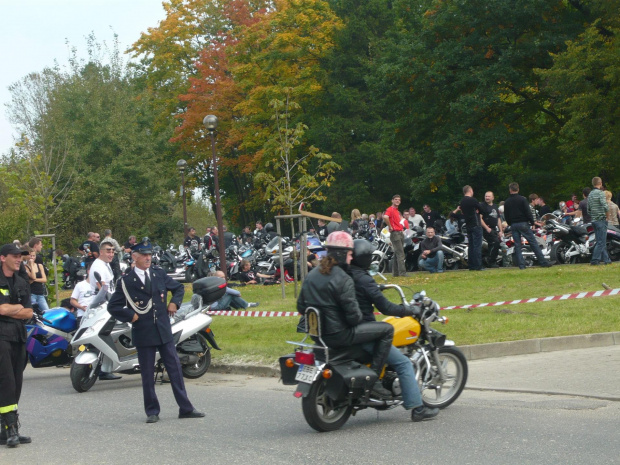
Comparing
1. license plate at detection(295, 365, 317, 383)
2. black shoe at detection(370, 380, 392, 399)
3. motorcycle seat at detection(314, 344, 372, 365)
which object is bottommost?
black shoe at detection(370, 380, 392, 399)

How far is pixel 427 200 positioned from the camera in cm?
4634

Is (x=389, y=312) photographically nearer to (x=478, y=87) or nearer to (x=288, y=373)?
(x=288, y=373)

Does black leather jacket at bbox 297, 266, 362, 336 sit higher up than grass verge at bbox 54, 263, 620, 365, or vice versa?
black leather jacket at bbox 297, 266, 362, 336

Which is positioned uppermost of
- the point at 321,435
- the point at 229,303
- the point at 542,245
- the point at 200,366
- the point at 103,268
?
the point at 103,268

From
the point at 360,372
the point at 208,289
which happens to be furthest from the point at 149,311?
the point at 208,289

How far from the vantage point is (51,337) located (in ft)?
45.6

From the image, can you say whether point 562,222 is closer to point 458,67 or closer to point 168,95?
point 458,67

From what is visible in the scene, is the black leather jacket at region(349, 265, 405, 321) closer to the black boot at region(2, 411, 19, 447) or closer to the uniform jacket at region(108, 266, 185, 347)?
the uniform jacket at region(108, 266, 185, 347)

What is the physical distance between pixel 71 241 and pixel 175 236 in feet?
36.5

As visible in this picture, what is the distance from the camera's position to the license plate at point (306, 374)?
26.1ft

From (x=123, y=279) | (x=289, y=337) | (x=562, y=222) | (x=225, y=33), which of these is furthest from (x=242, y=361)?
(x=225, y=33)

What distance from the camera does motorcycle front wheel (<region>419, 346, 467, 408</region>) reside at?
880cm

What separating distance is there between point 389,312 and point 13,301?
3632mm

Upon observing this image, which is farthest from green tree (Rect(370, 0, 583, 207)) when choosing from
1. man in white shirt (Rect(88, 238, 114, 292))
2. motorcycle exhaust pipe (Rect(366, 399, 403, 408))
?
motorcycle exhaust pipe (Rect(366, 399, 403, 408))
